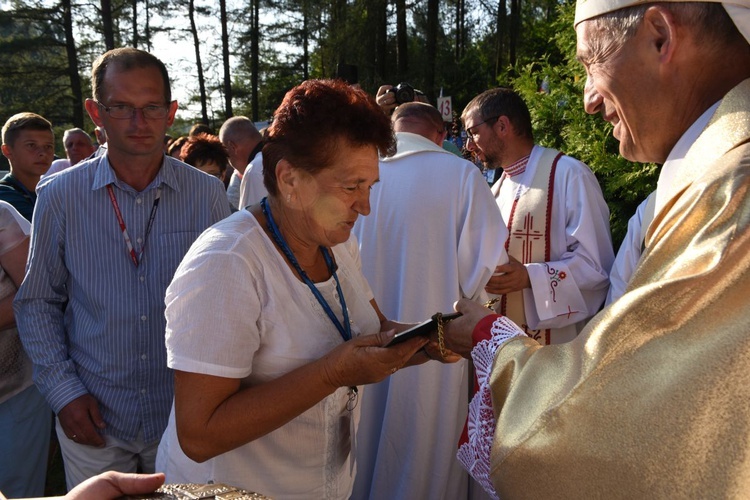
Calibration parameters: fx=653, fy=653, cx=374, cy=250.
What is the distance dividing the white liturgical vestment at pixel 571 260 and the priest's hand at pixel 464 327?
2.02 m

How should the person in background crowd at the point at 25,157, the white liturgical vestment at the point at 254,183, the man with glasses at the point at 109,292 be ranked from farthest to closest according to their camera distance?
1. the white liturgical vestment at the point at 254,183
2. the person in background crowd at the point at 25,157
3. the man with glasses at the point at 109,292

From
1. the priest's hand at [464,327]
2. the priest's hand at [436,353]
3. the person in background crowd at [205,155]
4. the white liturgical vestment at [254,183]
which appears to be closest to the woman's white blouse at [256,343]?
the priest's hand at [436,353]

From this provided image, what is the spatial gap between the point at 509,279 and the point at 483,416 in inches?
89.9

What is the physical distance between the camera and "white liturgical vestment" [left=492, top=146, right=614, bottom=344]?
3.87m

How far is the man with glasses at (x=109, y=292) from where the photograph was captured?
2.56 metres

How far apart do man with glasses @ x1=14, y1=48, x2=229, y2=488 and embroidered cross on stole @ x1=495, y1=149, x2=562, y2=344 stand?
218cm

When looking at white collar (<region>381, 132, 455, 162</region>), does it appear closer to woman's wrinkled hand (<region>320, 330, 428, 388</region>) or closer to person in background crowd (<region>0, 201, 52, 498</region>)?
person in background crowd (<region>0, 201, 52, 498</region>)

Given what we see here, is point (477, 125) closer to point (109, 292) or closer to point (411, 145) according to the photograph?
point (411, 145)

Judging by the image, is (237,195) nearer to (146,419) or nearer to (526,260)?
(526,260)

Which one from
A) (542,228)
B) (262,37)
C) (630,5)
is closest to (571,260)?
(542,228)

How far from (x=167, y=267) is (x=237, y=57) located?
89.2ft

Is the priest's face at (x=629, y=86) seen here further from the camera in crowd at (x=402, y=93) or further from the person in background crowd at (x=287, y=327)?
the camera in crowd at (x=402, y=93)

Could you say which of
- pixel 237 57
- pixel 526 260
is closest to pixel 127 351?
pixel 526 260

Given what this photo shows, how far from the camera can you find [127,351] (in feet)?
8.44
